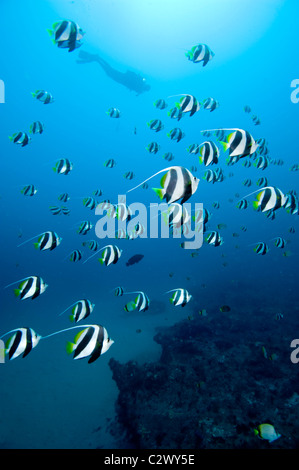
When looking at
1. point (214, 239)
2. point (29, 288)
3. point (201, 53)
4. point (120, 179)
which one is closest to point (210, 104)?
point (201, 53)

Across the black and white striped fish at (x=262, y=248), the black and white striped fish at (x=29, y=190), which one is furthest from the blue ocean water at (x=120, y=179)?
the black and white striped fish at (x=262, y=248)

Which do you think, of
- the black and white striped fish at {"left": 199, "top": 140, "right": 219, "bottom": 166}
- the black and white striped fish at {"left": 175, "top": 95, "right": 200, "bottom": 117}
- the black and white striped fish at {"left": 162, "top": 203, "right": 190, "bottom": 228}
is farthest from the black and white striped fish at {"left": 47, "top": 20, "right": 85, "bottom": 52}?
the black and white striped fish at {"left": 162, "top": 203, "right": 190, "bottom": 228}

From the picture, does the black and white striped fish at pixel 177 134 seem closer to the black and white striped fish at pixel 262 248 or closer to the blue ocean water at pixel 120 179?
the blue ocean water at pixel 120 179

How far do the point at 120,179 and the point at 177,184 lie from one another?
140 metres

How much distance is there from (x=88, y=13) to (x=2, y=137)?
80.3 m

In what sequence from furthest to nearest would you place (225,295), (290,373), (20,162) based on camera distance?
1. (20,162)
2. (225,295)
3. (290,373)

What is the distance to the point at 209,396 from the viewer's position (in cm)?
638

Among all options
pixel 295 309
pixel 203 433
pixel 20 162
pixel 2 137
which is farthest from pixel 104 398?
pixel 20 162

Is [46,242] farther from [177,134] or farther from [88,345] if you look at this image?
[177,134]

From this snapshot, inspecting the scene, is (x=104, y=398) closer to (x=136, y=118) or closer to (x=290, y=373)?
(x=290, y=373)

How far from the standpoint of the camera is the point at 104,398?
31.0 feet

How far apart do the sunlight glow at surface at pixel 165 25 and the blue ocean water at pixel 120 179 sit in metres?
0.32

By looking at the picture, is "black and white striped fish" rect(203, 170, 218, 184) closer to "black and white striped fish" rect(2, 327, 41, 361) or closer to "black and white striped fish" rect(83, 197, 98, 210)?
"black and white striped fish" rect(83, 197, 98, 210)

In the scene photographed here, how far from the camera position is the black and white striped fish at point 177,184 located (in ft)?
7.25
